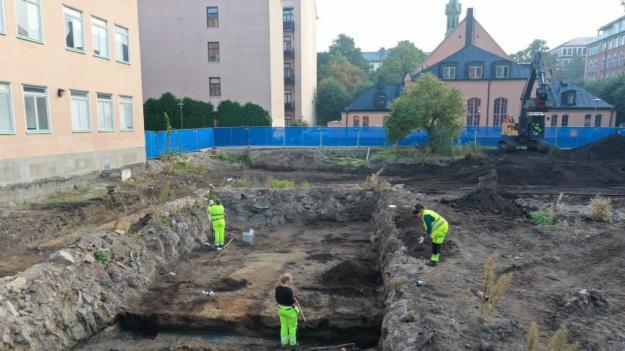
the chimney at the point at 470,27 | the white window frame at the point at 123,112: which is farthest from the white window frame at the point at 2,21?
the chimney at the point at 470,27

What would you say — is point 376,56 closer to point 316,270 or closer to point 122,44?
point 122,44

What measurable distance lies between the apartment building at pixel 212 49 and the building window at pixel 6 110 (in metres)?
24.0

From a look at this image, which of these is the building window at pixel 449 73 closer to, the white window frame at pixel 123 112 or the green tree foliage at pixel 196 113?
the green tree foliage at pixel 196 113

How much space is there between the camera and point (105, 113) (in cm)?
2089

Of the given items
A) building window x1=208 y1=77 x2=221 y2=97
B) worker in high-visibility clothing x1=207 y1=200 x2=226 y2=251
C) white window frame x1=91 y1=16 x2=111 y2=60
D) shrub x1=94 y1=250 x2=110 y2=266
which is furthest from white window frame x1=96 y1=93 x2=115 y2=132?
building window x1=208 y1=77 x2=221 y2=97

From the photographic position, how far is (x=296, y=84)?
49094 millimetres

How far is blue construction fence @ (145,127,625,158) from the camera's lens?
114ft

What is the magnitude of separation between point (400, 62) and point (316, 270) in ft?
199

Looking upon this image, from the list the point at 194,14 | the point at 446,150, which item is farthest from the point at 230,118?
the point at 446,150

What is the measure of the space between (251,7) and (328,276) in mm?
32622

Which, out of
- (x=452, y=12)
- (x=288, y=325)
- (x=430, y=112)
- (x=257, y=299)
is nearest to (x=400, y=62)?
(x=452, y=12)

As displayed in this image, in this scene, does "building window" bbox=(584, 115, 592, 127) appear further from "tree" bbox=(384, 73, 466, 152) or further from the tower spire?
the tower spire

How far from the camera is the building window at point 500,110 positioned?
46406 mm

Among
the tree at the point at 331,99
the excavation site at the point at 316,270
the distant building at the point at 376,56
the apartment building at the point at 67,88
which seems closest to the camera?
the excavation site at the point at 316,270
